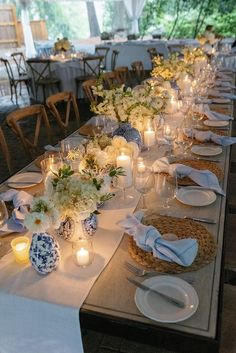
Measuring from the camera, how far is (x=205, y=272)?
0.96 metres

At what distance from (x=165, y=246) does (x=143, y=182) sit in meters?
0.42

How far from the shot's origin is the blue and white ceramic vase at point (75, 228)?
110 cm

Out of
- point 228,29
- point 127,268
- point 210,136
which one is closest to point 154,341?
point 127,268

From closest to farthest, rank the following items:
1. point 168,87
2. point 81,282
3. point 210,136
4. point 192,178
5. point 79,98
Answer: point 81,282
point 192,178
point 210,136
point 168,87
point 79,98

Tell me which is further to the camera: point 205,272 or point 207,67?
point 207,67

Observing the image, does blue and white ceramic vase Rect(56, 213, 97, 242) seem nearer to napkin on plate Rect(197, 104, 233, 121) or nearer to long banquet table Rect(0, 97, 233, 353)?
long banquet table Rect(0, 97, 233, 353)

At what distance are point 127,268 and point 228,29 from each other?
10296 millimetres

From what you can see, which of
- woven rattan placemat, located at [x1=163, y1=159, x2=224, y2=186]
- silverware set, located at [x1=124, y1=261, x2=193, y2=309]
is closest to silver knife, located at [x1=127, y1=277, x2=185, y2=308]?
silverware set, located at [x1=124, y1=261, x2=193, y2=309]

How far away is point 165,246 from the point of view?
101 cm

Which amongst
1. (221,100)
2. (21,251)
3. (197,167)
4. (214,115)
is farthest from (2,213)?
(221,100)

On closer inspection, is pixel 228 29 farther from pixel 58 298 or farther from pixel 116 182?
pixel 58 298

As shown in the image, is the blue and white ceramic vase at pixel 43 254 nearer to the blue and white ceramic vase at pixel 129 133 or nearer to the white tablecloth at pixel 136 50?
the blue and white ceramic vase at pixel 129 133

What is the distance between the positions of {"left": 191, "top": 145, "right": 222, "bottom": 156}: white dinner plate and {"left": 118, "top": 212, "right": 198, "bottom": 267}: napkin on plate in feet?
2.59

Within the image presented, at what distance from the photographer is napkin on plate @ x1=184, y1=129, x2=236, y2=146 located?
184cm
